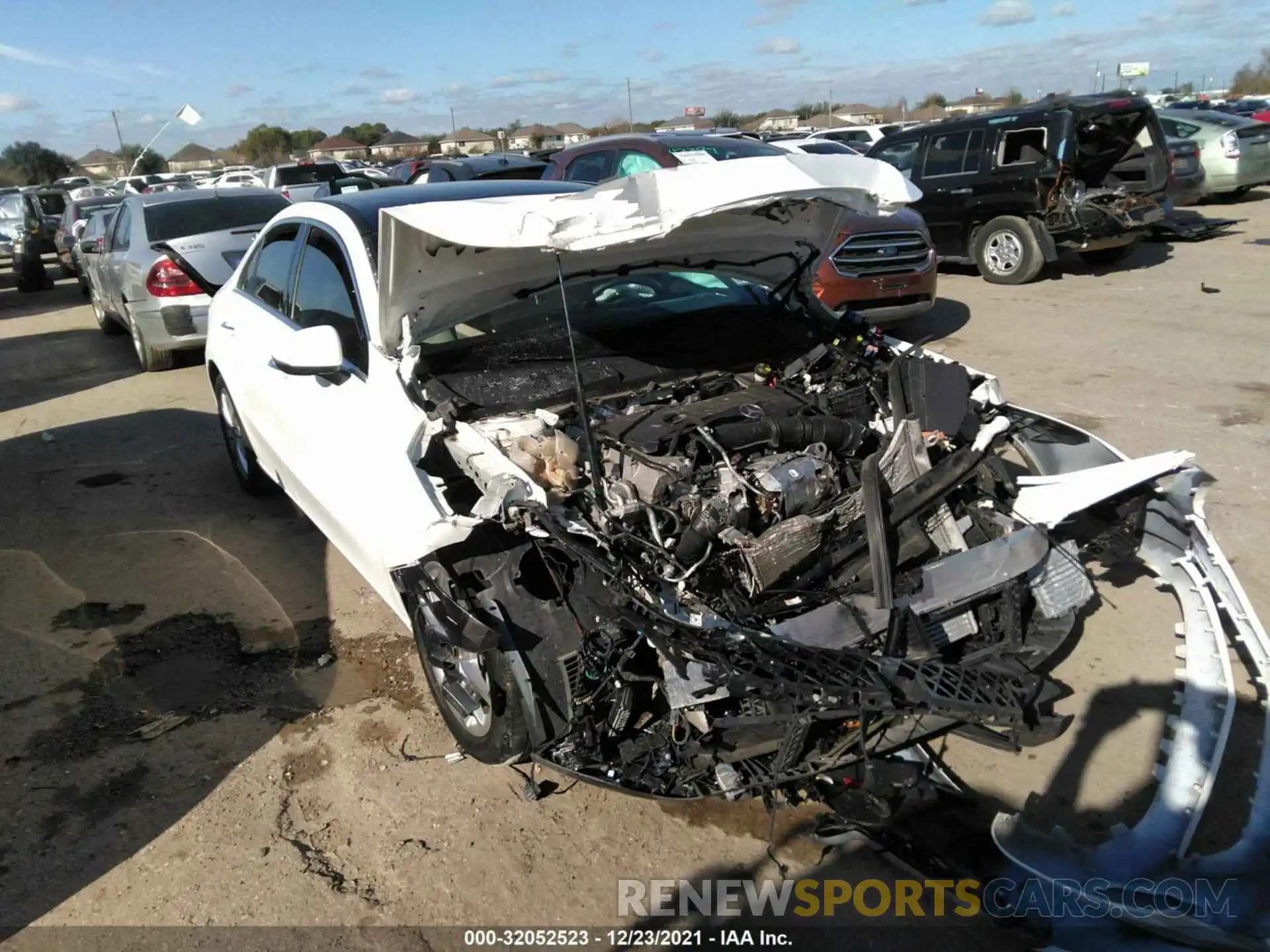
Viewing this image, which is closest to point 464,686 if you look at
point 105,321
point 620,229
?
point 620,229

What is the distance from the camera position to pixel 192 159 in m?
72.8

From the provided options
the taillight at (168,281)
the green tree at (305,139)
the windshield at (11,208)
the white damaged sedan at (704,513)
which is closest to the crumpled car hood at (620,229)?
the white damaged sedan at (704,513)

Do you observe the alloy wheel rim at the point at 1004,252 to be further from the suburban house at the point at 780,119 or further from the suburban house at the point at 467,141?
the suburban house at the point at 467,141

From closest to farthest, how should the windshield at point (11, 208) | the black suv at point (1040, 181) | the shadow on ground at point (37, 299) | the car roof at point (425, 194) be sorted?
the car roof at point (425, 194) → the black suv at point (1040, 181) → the shadow on ground at point (37, 299) → the windshield at point (11, 208)

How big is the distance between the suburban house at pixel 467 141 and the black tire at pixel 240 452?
199 feet

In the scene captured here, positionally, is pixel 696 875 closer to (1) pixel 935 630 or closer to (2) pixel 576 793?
(2) pixel 576 793

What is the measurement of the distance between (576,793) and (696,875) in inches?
21.1

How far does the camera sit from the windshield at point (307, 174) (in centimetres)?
1747

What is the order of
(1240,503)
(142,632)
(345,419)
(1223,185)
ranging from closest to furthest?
(345,419) → (142,632) → (1240,503) → (1223,185)

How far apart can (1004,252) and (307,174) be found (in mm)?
13793

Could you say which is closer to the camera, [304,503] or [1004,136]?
[304,503]

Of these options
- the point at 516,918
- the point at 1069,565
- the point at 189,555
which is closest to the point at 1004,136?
the point at 1069,565

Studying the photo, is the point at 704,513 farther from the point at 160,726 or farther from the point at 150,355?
the point at 150,355

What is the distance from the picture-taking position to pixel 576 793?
3086mm
